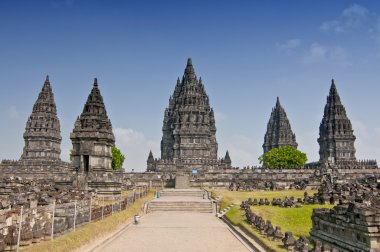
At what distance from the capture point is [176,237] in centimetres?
1992

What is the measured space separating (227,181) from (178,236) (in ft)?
153

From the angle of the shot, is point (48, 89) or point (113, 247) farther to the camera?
point (48, 89)

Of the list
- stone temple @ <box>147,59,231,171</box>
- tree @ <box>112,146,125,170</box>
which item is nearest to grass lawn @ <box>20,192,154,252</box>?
stone temple @ <box>147,59,231,171</box>

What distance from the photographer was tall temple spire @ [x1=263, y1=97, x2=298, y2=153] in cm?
14062

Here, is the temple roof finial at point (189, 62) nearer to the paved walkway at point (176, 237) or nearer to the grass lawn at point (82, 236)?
the paved walkway at point (176, 237)

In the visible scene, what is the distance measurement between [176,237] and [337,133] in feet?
346

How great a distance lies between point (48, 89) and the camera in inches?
4178

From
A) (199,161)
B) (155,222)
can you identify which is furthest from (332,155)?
(155,222)

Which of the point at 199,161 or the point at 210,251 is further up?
the point at 199,161

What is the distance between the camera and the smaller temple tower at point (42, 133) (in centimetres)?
10100

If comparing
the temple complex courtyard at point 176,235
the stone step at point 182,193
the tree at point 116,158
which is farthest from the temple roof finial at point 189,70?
the temple complex courtyard at point 176,235

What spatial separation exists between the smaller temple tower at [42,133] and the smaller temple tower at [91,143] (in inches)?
2116

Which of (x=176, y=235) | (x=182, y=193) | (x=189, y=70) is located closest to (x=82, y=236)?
(x=176, y=235)

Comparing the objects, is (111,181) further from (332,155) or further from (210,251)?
(332,155)
